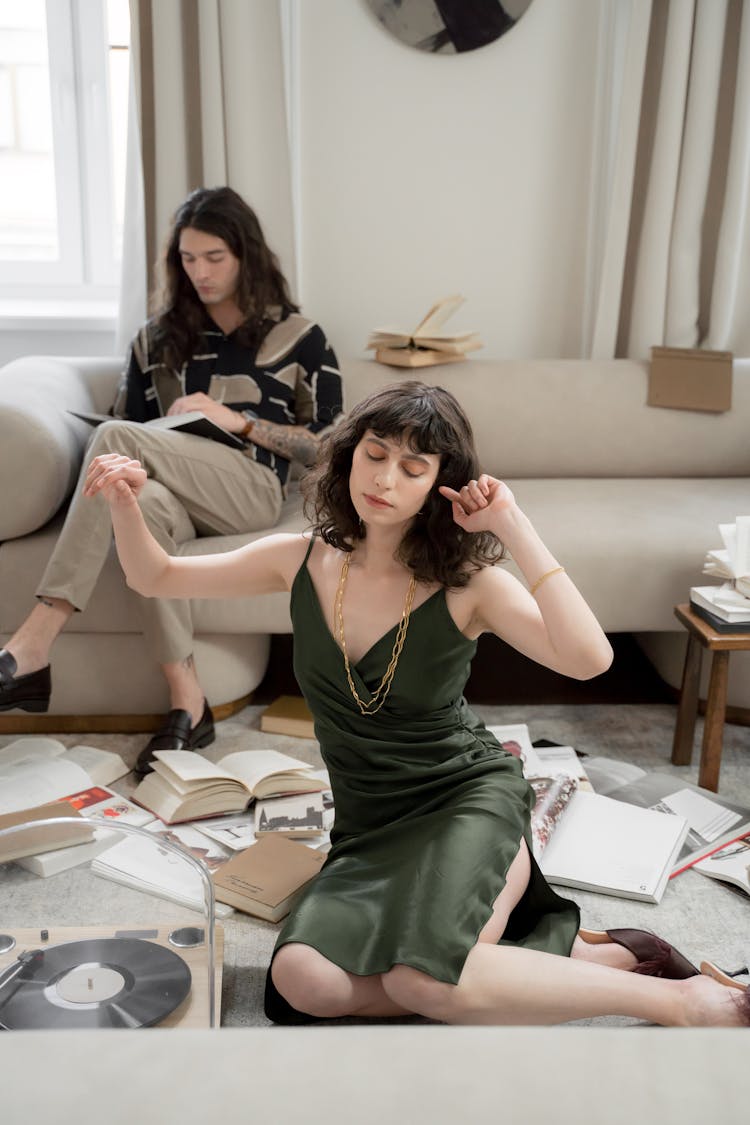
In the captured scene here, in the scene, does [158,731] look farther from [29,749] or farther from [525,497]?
[525,497]

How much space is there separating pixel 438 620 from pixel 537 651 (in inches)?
6.0

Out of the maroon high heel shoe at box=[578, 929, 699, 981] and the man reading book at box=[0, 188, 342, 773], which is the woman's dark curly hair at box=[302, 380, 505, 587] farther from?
the man reading book at box=[0, 188, 342, 773]

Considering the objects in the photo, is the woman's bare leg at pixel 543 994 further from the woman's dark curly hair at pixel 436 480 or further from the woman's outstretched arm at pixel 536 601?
the woman's dark curly hair at pixel 436 480

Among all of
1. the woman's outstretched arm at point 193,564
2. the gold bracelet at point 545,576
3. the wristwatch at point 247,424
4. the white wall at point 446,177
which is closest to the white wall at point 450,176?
the white wall at point 446,177

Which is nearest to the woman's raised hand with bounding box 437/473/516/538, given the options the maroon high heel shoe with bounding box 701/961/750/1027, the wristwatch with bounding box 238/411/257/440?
the maroon high heel shoe with bounding box 701/961/750/1027

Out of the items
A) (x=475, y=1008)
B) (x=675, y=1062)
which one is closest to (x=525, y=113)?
(x=475, y=1008)

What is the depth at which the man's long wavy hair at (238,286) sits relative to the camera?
8.32 ft

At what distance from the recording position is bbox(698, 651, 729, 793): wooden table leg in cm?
208

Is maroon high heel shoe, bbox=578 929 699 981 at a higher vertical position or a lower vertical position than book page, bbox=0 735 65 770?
higher

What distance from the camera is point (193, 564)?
1.60 m

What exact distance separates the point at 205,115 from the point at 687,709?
2159mm

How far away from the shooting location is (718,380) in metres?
2.94

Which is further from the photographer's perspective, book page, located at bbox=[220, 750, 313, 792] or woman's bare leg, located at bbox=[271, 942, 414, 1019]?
book page, located at bbox=[220, 750, 313, 792]

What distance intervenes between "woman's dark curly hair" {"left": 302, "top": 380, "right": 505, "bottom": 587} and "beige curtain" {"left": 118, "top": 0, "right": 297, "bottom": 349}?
182 centimetres
